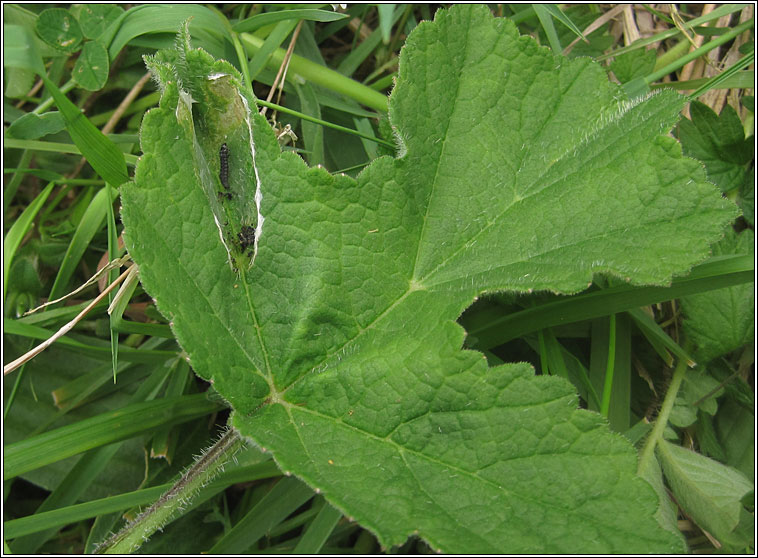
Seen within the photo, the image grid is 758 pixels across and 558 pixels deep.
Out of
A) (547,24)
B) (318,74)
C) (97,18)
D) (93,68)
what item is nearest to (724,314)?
(547,24)

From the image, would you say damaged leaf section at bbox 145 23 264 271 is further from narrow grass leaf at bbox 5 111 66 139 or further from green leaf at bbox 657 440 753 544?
green leaf at bbox 657 440 753 544

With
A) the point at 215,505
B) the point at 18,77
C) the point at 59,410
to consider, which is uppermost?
the point at 18,77

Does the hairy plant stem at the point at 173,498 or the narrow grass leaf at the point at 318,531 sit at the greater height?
the hairy plant stem at the point at 173,498

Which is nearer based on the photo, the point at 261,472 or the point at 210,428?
the point at 261,472

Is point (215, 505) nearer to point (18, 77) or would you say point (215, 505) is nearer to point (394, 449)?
point (394, 449)

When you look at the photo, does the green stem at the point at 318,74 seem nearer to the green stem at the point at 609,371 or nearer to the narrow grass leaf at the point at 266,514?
the green stem at the point at 609,371

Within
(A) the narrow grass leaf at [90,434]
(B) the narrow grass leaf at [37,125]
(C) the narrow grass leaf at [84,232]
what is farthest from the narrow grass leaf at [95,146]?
(A) the narrow grass leaf at [90,434]

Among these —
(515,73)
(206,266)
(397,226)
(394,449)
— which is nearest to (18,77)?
(206,266)
